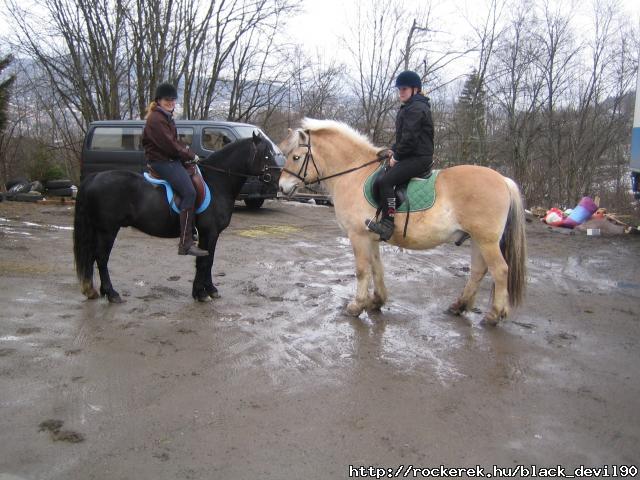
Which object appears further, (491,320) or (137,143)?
(137,143)

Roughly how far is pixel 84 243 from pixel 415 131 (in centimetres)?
371

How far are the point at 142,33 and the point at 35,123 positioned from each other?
10.5m

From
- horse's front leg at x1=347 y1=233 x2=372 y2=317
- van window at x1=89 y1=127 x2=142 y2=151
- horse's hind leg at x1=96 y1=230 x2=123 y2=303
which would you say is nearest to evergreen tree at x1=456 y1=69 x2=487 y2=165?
van window at x1=89 y1=127 x2=142 y2=151

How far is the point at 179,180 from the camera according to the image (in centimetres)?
514

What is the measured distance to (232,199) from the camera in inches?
224

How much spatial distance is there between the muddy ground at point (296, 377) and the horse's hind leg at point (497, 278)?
0.53 feet

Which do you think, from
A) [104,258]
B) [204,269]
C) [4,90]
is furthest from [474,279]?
[4,90]

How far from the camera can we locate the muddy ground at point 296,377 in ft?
9.07

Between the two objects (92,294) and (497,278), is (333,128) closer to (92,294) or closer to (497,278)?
(497,278)

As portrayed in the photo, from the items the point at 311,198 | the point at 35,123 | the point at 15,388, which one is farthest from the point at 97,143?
the point at 35,123

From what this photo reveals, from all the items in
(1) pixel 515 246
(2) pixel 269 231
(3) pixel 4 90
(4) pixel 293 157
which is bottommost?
(2) pixel 269 231

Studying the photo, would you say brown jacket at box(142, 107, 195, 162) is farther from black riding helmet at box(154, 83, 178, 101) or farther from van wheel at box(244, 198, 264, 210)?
van wheel at box(244, 198, 264, 210)

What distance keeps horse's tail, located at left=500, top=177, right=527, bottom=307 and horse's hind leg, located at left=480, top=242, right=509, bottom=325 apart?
143 millimetres

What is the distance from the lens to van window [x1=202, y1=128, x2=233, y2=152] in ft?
40.5
